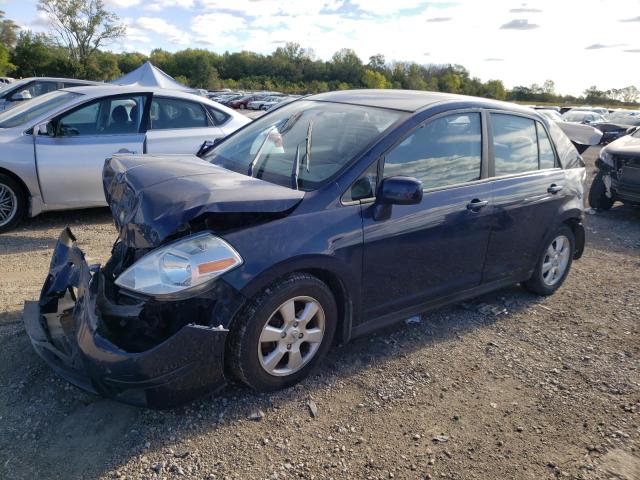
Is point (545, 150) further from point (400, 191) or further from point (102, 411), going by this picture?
point (102, 411)

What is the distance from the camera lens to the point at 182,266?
2.64 meters

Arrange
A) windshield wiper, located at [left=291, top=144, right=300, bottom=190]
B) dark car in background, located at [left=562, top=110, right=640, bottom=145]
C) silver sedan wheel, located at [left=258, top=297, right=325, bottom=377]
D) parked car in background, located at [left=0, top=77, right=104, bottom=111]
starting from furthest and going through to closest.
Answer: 1. dark car in background, located at [left=562, top=110, right=640, bottom=145]
2. parked car in background, located at [left=0, top=77, right=104, bottom=111]
3. windshield wiper, located at [left=291, top=144, right=300, bottom=190]
4. silver sedan wheel, located at [left=258, top=297, right=325, bottom=377]

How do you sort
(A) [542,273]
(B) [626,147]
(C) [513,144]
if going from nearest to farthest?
(C) [513,144]
(A) [542,273]
(B) [626,147]

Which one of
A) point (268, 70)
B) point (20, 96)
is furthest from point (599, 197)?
point (268, 70)

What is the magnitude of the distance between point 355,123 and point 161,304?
1779 millimetres

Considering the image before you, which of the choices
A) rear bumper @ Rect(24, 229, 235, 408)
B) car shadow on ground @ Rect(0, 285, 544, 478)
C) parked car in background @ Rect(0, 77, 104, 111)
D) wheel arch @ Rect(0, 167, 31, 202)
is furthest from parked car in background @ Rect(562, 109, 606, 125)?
rear bumper @ Rect(24, 229, 235, 408)

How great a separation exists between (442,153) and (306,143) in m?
0.96

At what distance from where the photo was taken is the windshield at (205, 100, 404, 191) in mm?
3303

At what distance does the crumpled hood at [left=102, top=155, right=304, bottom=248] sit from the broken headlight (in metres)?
0.09

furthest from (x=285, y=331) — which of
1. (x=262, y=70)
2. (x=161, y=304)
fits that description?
(x=262, y=70)

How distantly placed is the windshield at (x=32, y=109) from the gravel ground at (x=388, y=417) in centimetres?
287

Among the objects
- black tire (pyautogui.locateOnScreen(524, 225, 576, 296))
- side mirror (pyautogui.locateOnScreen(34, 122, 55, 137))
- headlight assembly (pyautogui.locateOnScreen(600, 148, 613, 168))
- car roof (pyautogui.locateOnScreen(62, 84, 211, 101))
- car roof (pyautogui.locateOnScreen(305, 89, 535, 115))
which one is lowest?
black tire (pyautogui.locateOnScreen(524, 225, 576, 296))

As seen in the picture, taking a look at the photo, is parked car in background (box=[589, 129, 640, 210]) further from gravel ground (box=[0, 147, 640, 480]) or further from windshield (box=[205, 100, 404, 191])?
windshield (box=[205, 100, 404, 191])

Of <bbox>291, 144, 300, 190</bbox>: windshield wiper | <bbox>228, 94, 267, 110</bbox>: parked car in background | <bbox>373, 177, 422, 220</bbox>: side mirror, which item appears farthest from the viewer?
<bbox>228, 94, 267, 110</bbox>: parked car in background
